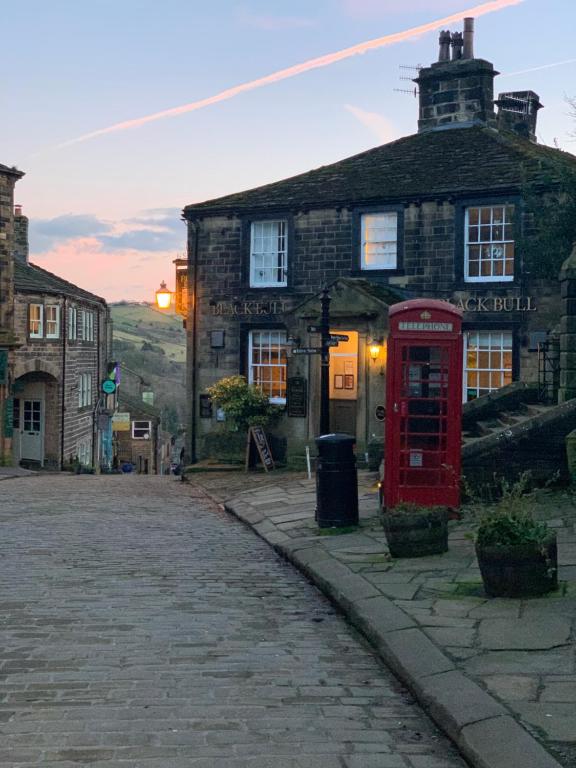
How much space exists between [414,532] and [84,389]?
118 feet

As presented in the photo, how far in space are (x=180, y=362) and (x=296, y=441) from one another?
106 m

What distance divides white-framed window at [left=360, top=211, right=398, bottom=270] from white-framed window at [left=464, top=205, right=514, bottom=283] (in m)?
1.79

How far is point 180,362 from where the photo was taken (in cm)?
12775

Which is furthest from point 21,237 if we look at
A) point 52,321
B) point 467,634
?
point 467,634

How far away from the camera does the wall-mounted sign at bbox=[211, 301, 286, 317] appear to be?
957 inches

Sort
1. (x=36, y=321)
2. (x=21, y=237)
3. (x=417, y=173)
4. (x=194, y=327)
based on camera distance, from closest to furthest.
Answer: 1. (x=417, y=173)
2. (x=194, y=327)
3. (x=36, y=321)
4. (x=21, y=237)

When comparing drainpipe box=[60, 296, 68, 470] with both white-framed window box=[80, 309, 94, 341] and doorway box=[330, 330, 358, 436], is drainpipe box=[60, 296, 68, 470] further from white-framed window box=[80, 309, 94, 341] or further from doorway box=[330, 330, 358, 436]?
doorway box=[330, 330, 358, 436]

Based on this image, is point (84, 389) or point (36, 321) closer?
point (36, 321)

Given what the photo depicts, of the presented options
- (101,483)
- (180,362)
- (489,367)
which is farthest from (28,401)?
(180,362)

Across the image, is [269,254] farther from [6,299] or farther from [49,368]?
[49,368]

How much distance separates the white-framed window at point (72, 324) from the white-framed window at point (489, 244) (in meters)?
22.3

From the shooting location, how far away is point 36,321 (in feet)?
125

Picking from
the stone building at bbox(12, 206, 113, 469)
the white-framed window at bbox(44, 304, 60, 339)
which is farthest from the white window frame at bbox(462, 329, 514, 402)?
the white-framed window at bbox(44, 304, 60, 339)

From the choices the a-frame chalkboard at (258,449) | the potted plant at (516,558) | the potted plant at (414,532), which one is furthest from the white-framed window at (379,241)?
the potted plant at (516,558)
